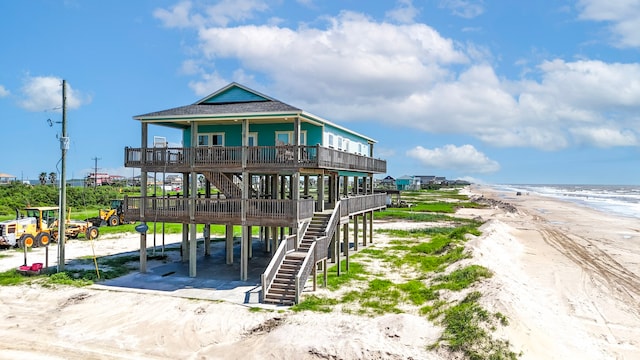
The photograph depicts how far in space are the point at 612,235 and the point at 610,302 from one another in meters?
29.8

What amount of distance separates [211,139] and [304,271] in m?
10.9

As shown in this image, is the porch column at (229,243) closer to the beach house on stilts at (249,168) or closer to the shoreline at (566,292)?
the beach house on stilts at (249,168)

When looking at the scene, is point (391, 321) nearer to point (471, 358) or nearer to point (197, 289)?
point (471, 358)

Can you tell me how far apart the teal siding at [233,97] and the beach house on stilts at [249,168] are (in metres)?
0.06

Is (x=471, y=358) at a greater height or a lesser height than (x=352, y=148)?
lesser

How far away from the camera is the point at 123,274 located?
2339cm

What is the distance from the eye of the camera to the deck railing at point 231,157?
21.4 metres

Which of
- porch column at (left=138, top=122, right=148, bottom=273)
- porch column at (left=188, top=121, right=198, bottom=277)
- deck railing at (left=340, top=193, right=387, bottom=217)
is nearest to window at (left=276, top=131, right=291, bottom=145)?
porch column at (left=188, top=121, right=198, bottom=277)

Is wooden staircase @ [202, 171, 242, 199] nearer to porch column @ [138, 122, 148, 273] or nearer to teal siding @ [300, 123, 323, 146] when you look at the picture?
porch column @ [138, 122, 148, 273]

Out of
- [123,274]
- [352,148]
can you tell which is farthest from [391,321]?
[352,148]

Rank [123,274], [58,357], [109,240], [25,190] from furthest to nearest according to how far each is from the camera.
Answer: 1. [25,190]
2. [109,240]
3. [123,274]
4. [58,357]

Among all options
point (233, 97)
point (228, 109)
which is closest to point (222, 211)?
point (228, 109)

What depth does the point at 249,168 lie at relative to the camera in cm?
2230

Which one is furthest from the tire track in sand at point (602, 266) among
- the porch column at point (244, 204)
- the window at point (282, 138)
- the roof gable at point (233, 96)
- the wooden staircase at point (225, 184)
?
the roof gable at point (233, 96)
